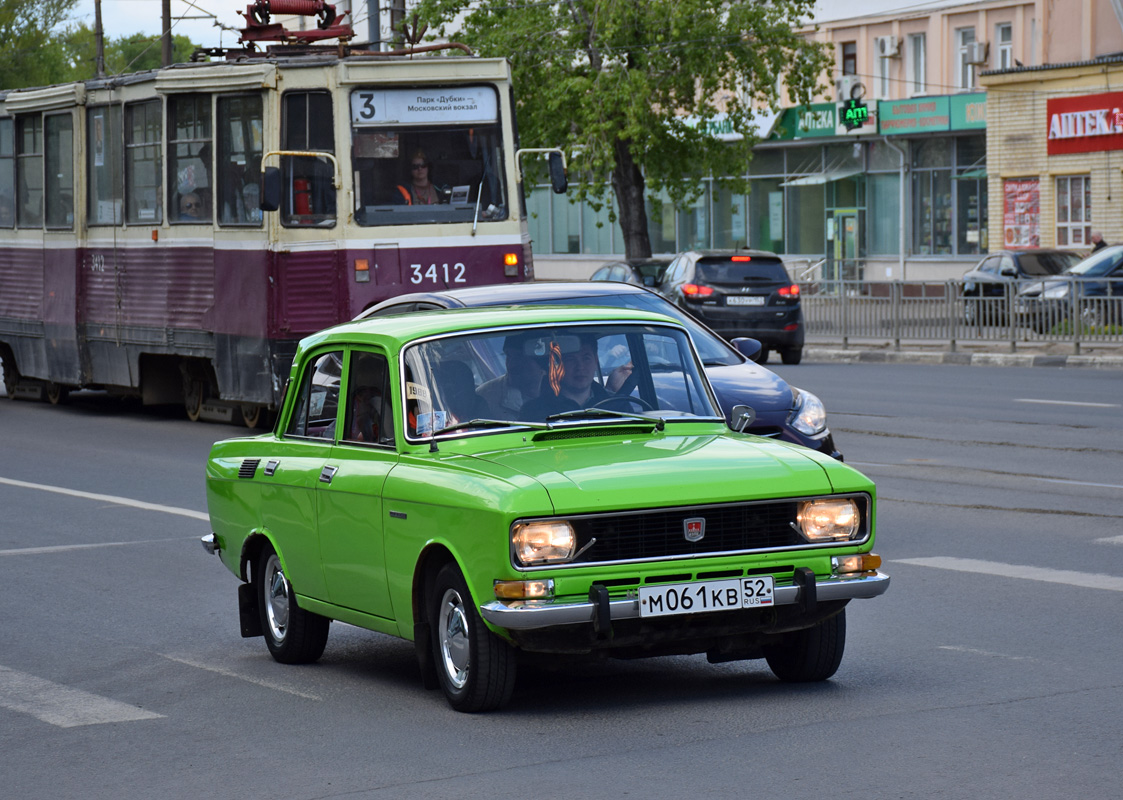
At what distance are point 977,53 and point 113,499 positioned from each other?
3820cm

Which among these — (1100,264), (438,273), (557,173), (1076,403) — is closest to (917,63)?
(1100,264)

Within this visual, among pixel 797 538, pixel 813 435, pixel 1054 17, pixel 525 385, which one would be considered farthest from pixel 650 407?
pixel 1054 17

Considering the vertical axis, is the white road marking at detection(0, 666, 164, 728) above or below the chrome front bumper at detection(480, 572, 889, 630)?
below

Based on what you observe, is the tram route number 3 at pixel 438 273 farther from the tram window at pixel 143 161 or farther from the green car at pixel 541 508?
the green car at pixel 541 508

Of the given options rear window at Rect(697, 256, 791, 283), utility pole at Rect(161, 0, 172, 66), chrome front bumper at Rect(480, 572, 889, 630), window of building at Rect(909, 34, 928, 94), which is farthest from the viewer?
window of building at Rect(909, 34, 928, 94)

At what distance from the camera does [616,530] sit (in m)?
6.52

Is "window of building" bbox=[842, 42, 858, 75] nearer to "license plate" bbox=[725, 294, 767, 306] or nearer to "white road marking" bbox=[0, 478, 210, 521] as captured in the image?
"license plate" bbox=[725, 294, 767, 306]

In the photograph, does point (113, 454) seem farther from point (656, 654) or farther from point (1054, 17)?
point (1054, 17)

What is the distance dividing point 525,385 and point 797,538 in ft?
4.17

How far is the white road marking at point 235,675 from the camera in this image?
296 inches

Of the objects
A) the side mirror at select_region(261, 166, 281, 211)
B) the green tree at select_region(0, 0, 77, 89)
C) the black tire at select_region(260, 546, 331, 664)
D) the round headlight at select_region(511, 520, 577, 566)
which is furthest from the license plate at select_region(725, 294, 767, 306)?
the green tree at select_region(0, 0, 77, 89)

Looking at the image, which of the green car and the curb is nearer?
the green car

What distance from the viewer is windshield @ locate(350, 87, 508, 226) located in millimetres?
17938

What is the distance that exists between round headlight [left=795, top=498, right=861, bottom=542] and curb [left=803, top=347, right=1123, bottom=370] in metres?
22.6
